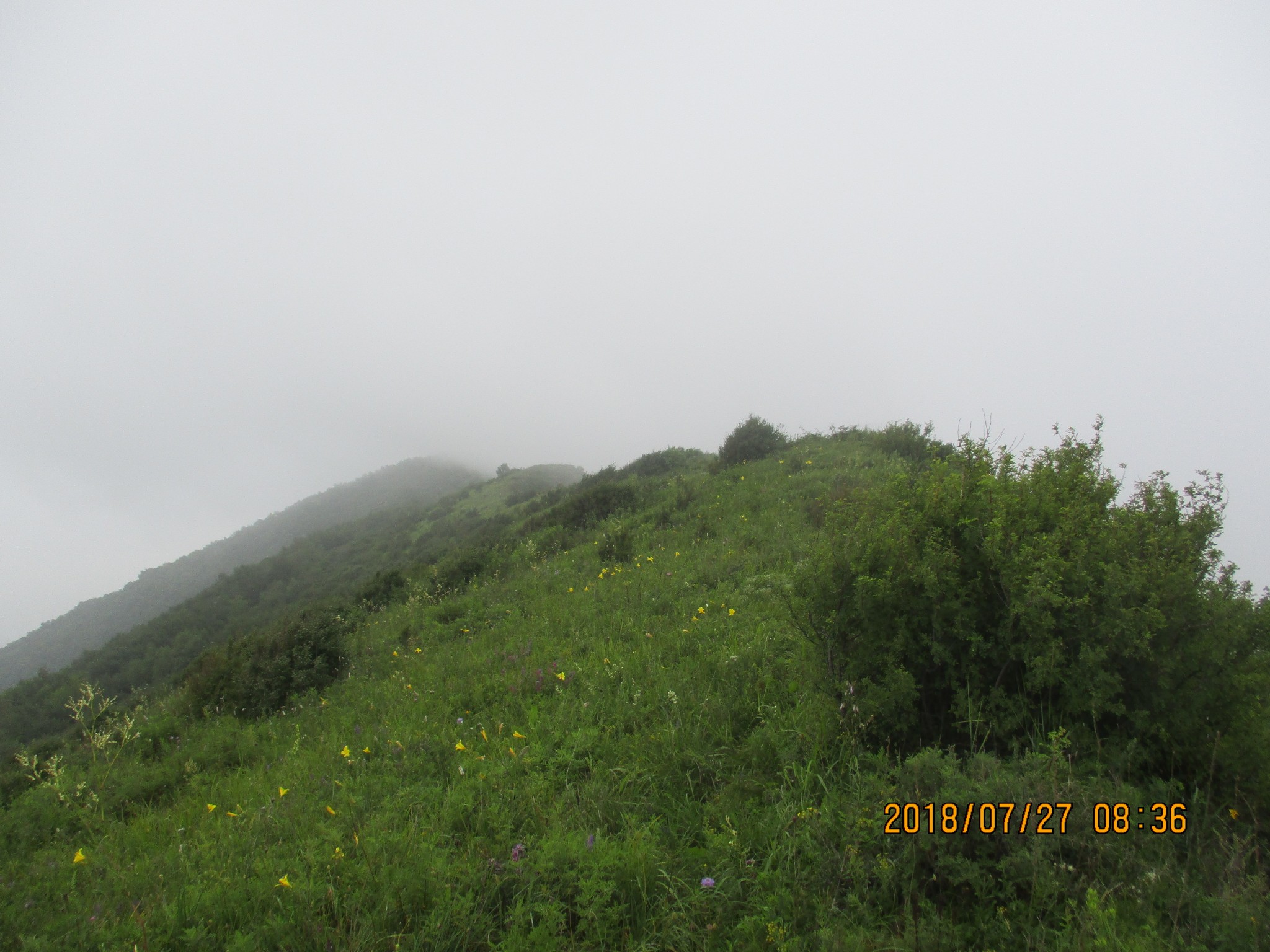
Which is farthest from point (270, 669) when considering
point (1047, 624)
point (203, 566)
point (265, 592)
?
point (203, 566)

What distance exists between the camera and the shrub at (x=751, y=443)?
15.6 m

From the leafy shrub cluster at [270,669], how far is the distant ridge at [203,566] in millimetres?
43974

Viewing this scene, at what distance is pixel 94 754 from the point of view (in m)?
4.72

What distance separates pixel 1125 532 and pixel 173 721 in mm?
8783

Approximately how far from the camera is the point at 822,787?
2.63 metres

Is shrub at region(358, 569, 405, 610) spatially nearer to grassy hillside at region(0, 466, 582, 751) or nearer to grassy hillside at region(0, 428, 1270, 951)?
grassy hillside at region(0, 466, 582, 751)

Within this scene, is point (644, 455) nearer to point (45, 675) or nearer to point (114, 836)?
point (114, 836)

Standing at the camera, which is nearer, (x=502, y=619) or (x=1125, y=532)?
(x=1125, y=532)

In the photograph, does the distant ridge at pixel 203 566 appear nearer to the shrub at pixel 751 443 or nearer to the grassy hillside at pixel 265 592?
the grassy hillside at pixel 265 592

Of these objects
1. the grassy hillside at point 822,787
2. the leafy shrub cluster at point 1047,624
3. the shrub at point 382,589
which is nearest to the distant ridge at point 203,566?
the shrub at point 382,589

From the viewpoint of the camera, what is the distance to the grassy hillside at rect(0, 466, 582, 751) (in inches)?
891

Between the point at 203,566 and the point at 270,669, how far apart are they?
217 feet

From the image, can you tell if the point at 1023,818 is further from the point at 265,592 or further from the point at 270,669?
the point at 265,592

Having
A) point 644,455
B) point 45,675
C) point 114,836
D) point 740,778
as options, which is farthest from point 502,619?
point 45,675
